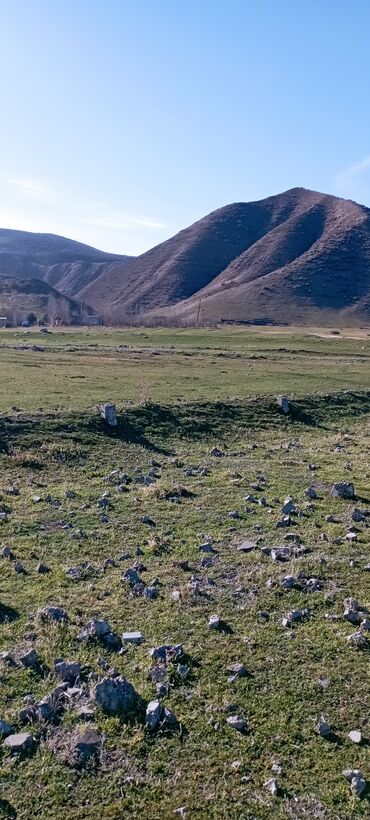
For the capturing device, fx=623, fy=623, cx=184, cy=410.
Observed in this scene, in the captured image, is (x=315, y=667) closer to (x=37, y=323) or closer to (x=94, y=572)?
(x=94, y=572)

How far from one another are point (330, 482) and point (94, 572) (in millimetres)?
8809

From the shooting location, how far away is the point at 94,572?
1119 cm

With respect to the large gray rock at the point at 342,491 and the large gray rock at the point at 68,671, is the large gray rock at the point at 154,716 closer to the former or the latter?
the large gray rock at the point at 68,671

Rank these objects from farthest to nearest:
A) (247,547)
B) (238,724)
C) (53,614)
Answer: (247,547) < (53,614) < (238,724)

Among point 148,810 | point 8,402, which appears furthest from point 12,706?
point 8,402

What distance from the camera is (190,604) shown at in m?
10.0

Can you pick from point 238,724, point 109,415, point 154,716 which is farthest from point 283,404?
point 154,716

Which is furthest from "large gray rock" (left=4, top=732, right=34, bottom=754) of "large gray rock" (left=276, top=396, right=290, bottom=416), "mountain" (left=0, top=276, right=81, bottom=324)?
"mountain" (left=0, top=276, right=81, bottom=324)

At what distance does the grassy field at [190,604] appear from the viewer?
252 inches

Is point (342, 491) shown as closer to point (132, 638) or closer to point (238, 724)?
point (132, 638)

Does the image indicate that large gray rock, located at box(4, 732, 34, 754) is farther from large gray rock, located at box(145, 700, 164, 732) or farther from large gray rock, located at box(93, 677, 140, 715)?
large gray rock, located at box(145, 700, 164, 732)

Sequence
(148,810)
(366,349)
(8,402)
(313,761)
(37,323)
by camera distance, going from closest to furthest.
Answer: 1. (148,810)
2. (313,761)
3. (8,402)
4. (366,349)
5. (37,323)

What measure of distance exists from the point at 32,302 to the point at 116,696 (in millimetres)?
164155

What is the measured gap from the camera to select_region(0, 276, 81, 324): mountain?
463 feet
